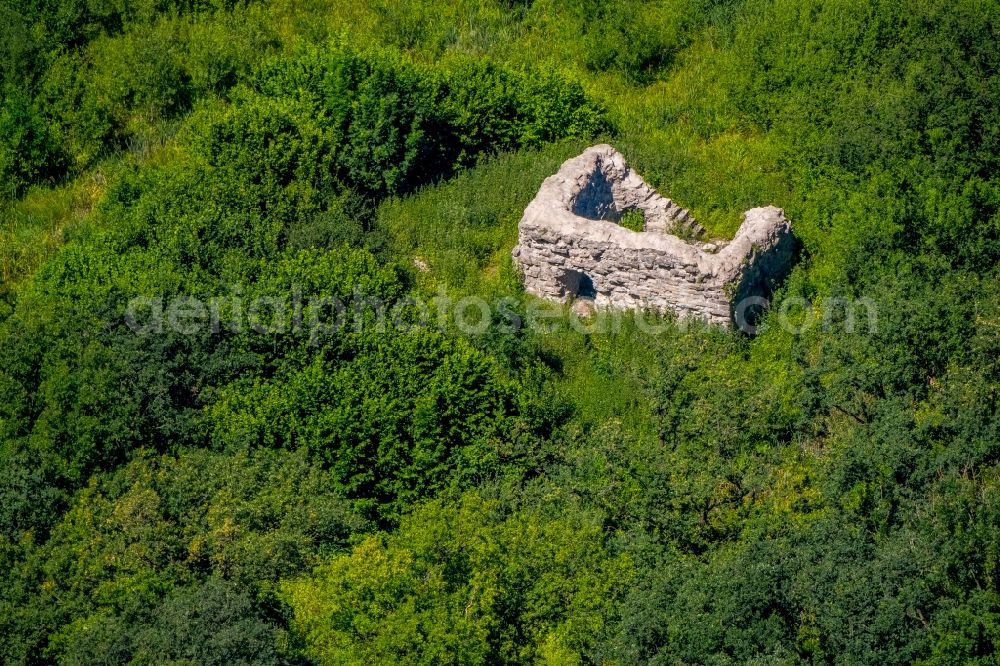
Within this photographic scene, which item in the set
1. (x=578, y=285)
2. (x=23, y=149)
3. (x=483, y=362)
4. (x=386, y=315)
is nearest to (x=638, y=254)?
(x=578, y=285)

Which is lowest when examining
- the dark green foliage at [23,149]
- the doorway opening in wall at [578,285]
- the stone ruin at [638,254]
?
the dark green foliage at [23,149]

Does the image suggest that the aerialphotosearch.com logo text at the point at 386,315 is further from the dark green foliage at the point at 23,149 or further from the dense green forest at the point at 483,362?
the dark green foliage at the point at 23,149

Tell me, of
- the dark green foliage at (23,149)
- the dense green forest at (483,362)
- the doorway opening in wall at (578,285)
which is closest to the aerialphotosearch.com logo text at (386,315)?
the dense green forest at (483,362)

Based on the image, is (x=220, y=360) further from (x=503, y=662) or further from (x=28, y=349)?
(x=503, y=662)

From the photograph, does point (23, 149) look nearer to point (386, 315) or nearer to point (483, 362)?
point (386, 315)

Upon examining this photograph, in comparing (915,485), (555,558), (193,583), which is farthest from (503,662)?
(915,485)

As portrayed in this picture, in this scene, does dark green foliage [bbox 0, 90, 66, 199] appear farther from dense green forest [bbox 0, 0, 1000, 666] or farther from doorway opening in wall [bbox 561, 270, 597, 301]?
doorway opening in wall [bbox 561, 270, 597, 301]

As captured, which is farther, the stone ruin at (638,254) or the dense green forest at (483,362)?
the stone ruin at (638,254)
